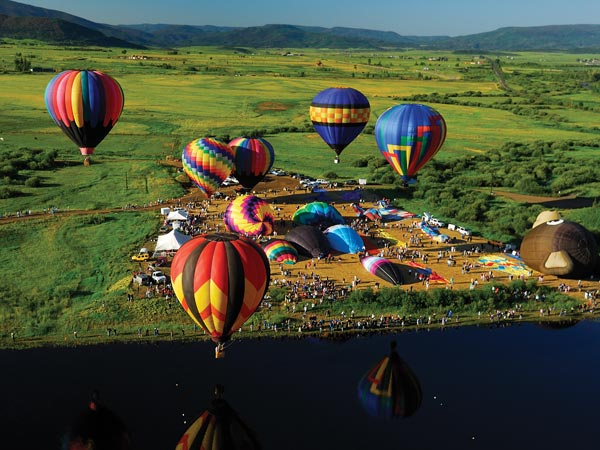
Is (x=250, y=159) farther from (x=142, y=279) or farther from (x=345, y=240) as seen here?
(x=142, y=279)

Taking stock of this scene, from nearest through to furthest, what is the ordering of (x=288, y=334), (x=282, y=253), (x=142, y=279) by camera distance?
(x=288, y=334)
(x=142, y=279)
(x=282, y=253)

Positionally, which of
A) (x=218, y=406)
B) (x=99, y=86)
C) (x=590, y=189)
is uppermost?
(x=99, y=86)

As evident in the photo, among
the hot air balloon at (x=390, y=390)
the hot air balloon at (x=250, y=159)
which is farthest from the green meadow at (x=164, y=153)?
the hot air balloon at (x=390, y=390)

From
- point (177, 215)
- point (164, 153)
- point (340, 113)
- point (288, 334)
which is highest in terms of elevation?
point (340, 113)

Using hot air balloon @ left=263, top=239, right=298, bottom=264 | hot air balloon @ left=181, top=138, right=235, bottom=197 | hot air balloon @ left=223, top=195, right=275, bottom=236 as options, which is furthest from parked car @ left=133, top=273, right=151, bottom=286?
hot air balloon @ left=181, top=138, right=235, bottom=197

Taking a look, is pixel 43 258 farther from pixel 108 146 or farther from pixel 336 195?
pixel 108 146

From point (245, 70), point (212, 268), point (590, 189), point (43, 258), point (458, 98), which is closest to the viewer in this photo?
point (212, 268)

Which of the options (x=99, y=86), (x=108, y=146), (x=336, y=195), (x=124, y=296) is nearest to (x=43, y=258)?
(x=124, y=296)

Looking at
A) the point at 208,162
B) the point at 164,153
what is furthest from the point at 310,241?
the point at 164,153
